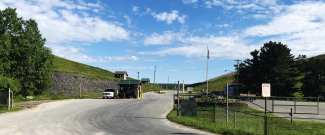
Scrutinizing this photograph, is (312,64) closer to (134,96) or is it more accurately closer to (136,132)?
(134,96)

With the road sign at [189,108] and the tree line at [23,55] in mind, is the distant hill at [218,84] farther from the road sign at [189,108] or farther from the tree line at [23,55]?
the road sign at [189,108]

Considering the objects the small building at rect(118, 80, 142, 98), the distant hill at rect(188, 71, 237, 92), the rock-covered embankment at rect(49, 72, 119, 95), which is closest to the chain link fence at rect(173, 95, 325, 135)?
the small building at rect(118, 80, 142, 98)

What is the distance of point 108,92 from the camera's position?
1695 inches

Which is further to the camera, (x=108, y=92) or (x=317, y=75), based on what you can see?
(x=317, y=75)

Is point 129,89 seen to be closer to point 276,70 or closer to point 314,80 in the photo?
point 276,70

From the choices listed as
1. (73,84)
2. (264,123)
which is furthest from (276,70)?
(73,84)

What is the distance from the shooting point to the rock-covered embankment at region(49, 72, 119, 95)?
58.1 meters

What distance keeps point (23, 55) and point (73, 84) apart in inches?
1000

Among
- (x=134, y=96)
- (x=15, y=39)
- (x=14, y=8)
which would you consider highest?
(x=14, y=8)

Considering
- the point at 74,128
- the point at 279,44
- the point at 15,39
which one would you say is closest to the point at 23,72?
the point at 15,39

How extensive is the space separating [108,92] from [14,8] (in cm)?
2141

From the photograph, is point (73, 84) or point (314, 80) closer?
point (314, 80)

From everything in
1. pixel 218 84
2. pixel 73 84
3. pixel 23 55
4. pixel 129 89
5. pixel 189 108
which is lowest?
pixel 218 84

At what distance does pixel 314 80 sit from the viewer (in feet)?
164
